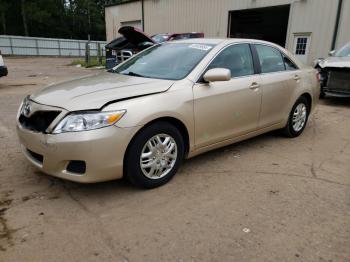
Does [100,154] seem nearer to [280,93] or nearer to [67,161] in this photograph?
[67,161]

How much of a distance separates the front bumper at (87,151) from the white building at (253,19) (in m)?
12.2

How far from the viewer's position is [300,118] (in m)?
5.27

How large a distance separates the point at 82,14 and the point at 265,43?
5961 centimetres

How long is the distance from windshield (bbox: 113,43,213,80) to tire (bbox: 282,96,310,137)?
1.95 metres

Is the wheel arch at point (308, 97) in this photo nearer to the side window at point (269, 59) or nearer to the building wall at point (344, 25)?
the side window at point (269, 59)

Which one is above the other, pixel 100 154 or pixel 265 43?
pixel 265 43

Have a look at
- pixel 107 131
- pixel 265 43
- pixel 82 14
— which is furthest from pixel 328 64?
pixel 82 14

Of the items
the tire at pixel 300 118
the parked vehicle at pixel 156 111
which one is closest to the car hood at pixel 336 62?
the tire at pixel 300 118

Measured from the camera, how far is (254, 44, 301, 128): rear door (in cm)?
445

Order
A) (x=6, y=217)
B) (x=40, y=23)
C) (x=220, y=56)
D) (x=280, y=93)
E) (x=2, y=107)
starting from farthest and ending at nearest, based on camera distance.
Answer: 1. (x=40, y=23)
2. (x=2, y=107)
3. (x=280, y=93)
4. (x=220, y=56)
5. (x=6, y=217)

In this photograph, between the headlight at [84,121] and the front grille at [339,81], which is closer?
the headlight at [84,121]

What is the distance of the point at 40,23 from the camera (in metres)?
50.8

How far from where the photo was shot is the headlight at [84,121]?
2.86m

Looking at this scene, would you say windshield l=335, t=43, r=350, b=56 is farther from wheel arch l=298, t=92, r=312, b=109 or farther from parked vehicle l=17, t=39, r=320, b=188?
parked vehicle l=17, t=39, r=320, b=188
